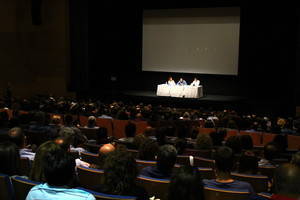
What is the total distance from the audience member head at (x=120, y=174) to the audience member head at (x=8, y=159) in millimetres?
927

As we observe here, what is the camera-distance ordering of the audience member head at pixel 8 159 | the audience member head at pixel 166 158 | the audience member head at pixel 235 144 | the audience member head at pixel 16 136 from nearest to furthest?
the audience member head at pixel 8 159 < the audience member head at pixel 166 158 < the audience member head at pixel 16 136 < the audience member head at pixel 235 144

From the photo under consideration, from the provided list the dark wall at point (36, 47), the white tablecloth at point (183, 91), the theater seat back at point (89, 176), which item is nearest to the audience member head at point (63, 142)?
the theater seat back at point (89, 176)

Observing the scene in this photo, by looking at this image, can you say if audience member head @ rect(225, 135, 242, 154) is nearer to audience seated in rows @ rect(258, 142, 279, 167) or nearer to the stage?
audience seated in rows @ rect(258, 142, 279, 167)

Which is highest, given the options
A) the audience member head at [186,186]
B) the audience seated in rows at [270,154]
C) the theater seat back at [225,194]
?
the audience member head at [186,186]

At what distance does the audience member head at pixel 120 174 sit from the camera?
8.60ft

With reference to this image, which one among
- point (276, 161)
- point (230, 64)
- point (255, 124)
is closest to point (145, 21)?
point (230, 64)

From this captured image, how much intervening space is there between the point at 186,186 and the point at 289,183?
0.63 meters

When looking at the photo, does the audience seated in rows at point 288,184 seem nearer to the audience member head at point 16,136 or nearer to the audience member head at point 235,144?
the audience member head at point 235,144

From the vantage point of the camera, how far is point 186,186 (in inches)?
83.0

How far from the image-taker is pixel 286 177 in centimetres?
220

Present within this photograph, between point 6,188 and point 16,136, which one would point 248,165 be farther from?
point 16,136

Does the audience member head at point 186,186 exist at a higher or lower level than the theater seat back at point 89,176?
higher

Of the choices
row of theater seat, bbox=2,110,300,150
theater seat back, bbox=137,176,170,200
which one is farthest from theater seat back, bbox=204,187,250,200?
row of theater seat, bbox=2,110,300,150

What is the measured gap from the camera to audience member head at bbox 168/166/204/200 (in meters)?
2.10
